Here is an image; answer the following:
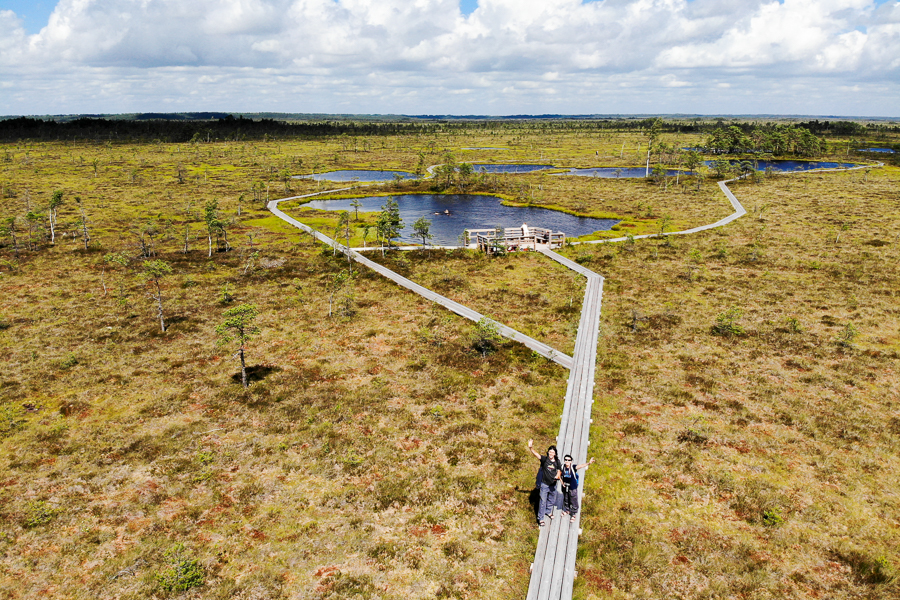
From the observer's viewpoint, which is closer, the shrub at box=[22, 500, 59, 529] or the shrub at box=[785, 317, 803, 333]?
the shrub at box=[22, 500, 59, 529]

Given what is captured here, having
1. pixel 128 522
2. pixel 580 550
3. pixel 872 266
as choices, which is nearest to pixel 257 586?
pixel 128 522

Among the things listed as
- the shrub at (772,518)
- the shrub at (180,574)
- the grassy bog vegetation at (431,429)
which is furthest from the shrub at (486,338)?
the shrub at (180,574)

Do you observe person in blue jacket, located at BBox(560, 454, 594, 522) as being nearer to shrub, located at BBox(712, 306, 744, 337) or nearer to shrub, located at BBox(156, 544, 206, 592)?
shrub, located at BBox(156, 544, 206, 592)

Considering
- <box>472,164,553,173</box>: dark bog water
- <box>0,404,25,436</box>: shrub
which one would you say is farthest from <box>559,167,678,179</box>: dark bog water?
<box>0,404,25,436</box>: shrub

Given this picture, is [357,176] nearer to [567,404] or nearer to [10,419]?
[10,419]

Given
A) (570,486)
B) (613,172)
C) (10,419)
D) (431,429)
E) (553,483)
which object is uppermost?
(613,172)

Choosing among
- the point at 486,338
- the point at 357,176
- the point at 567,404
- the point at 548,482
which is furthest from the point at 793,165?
the point at 548,482
